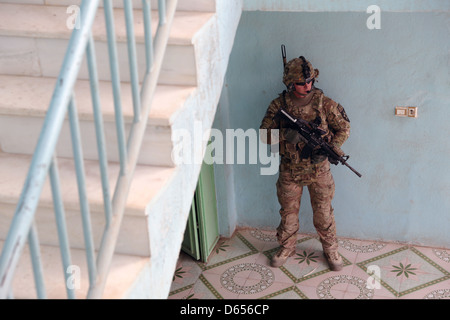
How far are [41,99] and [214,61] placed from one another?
0.72 meters

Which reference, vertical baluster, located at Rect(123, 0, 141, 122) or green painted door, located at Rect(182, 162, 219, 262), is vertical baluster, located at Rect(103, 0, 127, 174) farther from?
green painted door, located at Rect(182, 162, 219, 262)

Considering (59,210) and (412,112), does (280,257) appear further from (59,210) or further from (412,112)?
(59,210)

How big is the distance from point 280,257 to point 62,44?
2.96 meters

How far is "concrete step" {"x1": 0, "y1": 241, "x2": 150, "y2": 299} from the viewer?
1.89 m

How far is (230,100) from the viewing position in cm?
488

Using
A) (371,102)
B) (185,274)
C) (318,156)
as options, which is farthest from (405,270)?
(185,274)

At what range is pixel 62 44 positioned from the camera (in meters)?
2.47

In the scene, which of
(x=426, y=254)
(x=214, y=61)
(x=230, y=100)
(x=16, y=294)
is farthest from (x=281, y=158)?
(x=16, y=294)

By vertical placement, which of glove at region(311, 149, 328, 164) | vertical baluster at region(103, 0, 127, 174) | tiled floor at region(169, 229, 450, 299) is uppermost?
vertical baluster at region(103, 0, 127, 174)

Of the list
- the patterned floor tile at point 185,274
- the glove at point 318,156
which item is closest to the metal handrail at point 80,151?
the glove at point 318,156

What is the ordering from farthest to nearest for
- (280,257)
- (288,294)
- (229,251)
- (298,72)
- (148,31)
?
(229,251)
(280,257)
(288,294)
(298,72)
(148,31)

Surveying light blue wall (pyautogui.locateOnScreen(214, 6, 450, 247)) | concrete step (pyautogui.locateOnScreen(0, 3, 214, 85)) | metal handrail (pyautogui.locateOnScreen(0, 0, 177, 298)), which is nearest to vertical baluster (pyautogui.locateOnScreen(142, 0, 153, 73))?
metal handrail (pyautogui.locateOnScreen(0, 0, 177, 298))

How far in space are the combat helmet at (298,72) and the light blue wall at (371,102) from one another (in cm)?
23
